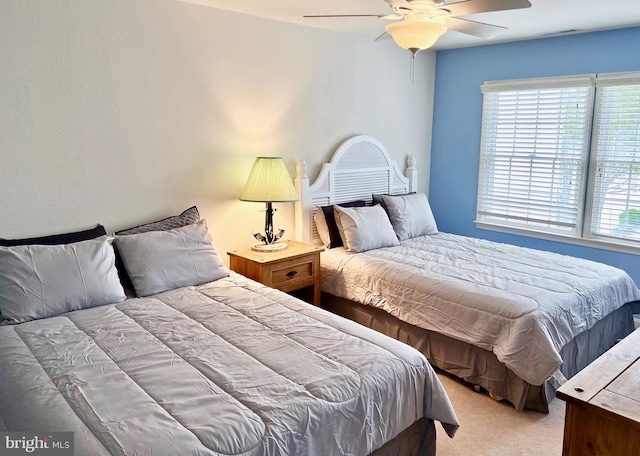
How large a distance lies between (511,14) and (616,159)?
4.82 ft

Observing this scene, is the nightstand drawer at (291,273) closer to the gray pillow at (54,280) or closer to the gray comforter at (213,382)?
the gray comforter at (213,382)

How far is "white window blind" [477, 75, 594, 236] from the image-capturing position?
163 inches

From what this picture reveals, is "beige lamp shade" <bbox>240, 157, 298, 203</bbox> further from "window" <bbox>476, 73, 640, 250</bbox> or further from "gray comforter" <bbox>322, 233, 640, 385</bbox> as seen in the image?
"window" <bbox>476, 73, 640, 250</bbox>

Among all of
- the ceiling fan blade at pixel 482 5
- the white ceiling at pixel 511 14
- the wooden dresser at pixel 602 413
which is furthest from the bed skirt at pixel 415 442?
the white ceiling at pixel 511 14

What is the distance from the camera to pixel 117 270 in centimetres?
286

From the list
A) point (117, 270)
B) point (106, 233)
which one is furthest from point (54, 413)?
point (106, 233)

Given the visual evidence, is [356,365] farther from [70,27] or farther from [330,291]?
[70,27]

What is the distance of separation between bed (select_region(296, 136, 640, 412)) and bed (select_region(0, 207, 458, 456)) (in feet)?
2.65

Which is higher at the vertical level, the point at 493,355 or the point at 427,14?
the point at 427,14

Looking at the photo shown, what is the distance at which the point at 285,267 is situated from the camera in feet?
11.3

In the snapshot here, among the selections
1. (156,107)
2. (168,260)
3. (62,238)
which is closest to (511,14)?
(156,107)

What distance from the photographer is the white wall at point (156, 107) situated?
8.88 ft

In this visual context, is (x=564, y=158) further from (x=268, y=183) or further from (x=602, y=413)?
(x=602, y=413)

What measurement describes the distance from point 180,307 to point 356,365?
1081mm
